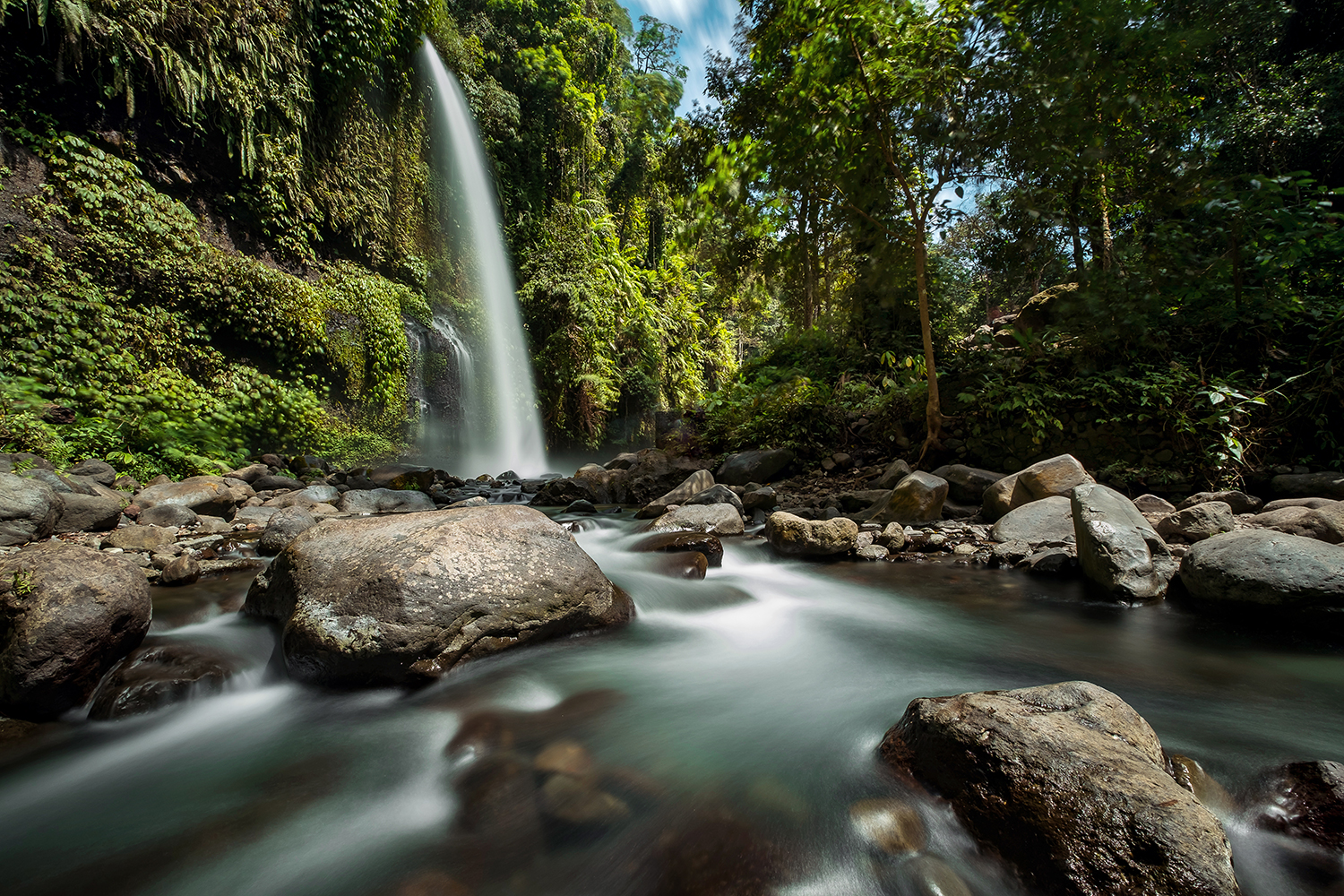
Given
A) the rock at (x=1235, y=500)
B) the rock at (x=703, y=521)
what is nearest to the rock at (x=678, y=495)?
the rock at (x=703, y=521)

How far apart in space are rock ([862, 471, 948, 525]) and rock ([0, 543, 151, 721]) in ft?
20.0

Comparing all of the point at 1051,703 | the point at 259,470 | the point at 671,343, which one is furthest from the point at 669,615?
the point at 671,343

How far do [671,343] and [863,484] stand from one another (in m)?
11.5

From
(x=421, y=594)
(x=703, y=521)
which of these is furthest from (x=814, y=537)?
(x=421, y=594)

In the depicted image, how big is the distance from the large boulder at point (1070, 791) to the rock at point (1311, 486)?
5.49 meters

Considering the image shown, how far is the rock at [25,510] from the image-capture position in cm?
442

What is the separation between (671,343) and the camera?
60.5 ft

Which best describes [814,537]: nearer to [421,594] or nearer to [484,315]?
[421,594]

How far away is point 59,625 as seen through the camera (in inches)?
94.6

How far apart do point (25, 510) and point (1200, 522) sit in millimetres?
9567

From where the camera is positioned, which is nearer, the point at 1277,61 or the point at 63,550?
the point at 63,550

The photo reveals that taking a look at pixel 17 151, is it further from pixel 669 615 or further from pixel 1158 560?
pixel 1158 560

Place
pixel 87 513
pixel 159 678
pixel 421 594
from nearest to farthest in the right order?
1. pixel 159 678
2. pixel 421 594
3. pixel 87 513

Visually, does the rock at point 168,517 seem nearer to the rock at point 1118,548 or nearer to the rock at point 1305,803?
the rock at point 1305,803
